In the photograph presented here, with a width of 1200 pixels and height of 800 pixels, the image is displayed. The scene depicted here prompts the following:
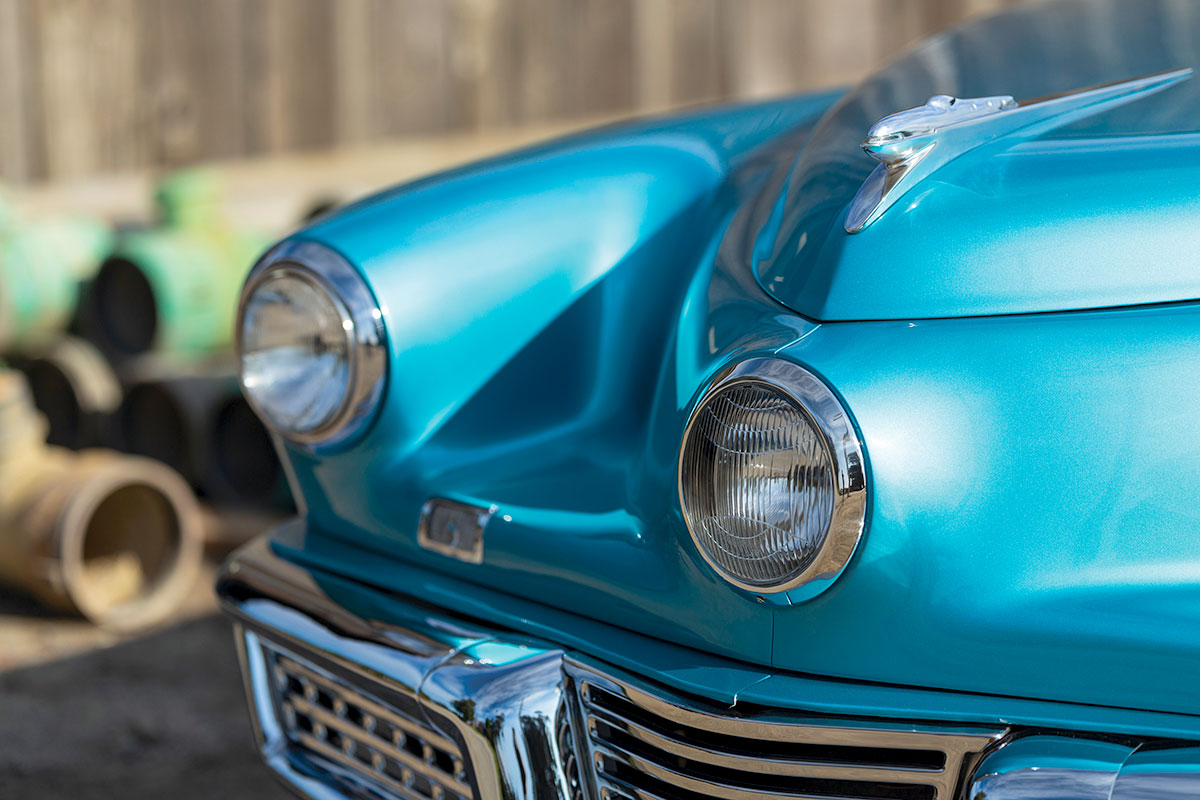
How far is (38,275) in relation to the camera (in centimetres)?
327

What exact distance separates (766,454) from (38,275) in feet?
9.53

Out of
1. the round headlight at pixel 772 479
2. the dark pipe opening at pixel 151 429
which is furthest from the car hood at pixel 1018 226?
the dark pipe opening at pixel 151 429

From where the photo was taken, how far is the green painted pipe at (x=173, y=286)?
10.6 ft

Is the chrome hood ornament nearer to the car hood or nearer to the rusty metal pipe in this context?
the car hood

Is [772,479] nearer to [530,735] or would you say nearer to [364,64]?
[530,735]

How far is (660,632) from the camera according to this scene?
110 cm

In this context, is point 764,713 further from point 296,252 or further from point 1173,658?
point 296,252

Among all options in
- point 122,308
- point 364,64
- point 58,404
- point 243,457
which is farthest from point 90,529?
point 364,64

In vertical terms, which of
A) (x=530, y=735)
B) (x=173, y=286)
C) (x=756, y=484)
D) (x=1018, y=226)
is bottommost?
(x=530, y=735)

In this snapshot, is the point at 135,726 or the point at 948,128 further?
the point at 135,726

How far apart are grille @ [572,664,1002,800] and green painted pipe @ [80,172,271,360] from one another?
7.78ft

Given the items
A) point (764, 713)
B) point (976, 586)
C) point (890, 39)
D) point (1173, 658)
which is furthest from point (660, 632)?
point (890, 39)

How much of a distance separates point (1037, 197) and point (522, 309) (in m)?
0.63

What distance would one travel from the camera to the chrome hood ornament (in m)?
1.09
